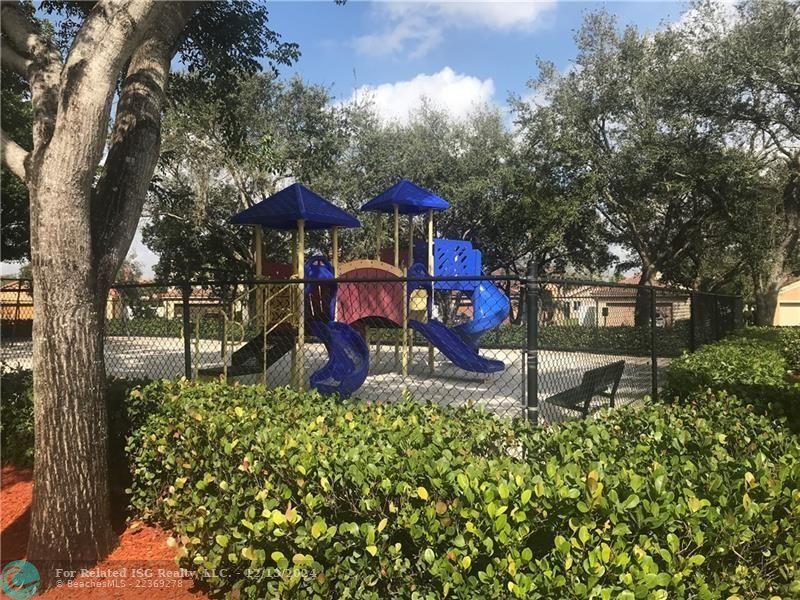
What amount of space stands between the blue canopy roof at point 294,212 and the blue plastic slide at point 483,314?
13.2ft

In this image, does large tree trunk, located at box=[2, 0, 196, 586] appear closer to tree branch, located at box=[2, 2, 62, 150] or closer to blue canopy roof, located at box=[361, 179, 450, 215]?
tree branch, located at box=[2, 2, 62, 150]

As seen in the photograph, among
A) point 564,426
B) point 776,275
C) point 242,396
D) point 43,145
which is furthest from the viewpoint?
point 776,275

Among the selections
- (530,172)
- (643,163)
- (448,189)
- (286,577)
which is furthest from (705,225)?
(286,577)

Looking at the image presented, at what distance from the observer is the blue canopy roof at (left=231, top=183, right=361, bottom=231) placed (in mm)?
8414

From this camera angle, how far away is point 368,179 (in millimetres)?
22516

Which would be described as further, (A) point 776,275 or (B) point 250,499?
(A) point 776,275

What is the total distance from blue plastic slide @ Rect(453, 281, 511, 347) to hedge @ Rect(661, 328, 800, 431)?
579 cm

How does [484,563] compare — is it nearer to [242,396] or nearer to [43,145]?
[242,396]

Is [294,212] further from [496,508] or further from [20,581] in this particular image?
[496,508]

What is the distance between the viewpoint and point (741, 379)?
175 inches

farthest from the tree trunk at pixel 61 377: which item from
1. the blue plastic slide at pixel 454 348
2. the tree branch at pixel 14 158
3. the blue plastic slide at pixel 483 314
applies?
the blue plastic slide at pixel 483 314

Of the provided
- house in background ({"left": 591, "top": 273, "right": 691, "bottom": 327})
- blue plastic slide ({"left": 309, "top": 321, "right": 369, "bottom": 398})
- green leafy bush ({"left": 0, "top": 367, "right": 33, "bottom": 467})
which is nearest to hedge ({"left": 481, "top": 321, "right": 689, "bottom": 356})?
house in background ({"left": 591, "top": 273, "right": 691, "bottom": 327})

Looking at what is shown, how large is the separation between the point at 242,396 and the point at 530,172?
19649 mm

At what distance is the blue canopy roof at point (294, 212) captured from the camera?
8.41 metres
